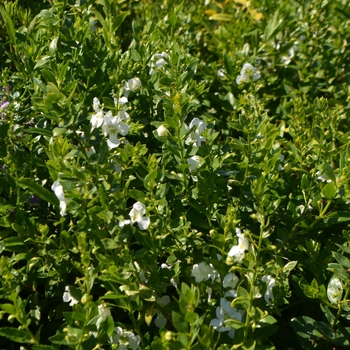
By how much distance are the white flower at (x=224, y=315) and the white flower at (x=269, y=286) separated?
9cm

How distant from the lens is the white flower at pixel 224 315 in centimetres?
163

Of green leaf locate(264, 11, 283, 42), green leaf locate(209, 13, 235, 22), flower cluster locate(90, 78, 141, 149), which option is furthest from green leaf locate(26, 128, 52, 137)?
green leaf locate(209, 13, 235, 22)

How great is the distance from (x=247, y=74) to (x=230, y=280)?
124 centimetres

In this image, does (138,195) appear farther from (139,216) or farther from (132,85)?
(132,85)

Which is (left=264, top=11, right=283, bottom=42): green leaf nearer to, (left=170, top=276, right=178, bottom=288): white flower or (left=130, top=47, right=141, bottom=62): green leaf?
(left=130, top=47, right=141, bottom=62): green leaf

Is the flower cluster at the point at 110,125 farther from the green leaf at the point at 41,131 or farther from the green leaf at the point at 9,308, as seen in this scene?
the green leaf at the point at 9,308

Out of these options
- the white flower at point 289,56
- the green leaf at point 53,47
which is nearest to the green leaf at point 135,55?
the green leaf at point 53,47

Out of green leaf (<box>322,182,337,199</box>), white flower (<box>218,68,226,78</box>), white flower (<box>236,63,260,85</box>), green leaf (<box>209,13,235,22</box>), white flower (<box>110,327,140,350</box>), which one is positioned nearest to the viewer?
white flower (<box>110,327,140,350</box>)

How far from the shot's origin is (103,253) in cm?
176

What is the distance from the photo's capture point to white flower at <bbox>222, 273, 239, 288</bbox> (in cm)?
167

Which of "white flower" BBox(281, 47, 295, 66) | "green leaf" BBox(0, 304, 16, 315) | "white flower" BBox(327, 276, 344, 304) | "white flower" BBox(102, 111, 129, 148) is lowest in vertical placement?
"green leaf" BBox(0, 304, 16, 315)

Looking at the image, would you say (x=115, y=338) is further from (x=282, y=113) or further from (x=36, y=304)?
(x=282, y=113)

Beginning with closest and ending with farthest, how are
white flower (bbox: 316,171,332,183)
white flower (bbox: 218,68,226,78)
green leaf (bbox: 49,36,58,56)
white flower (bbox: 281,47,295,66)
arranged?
1. white flower (bbox: 316,171,332,183)
2. green leaf (bbox: 49,36,58,56)
3. white flower (bbox: 218,68,226,78)
4. white flower (bbox: 281,47,295,66)

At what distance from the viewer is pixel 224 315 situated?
64.4 inches
